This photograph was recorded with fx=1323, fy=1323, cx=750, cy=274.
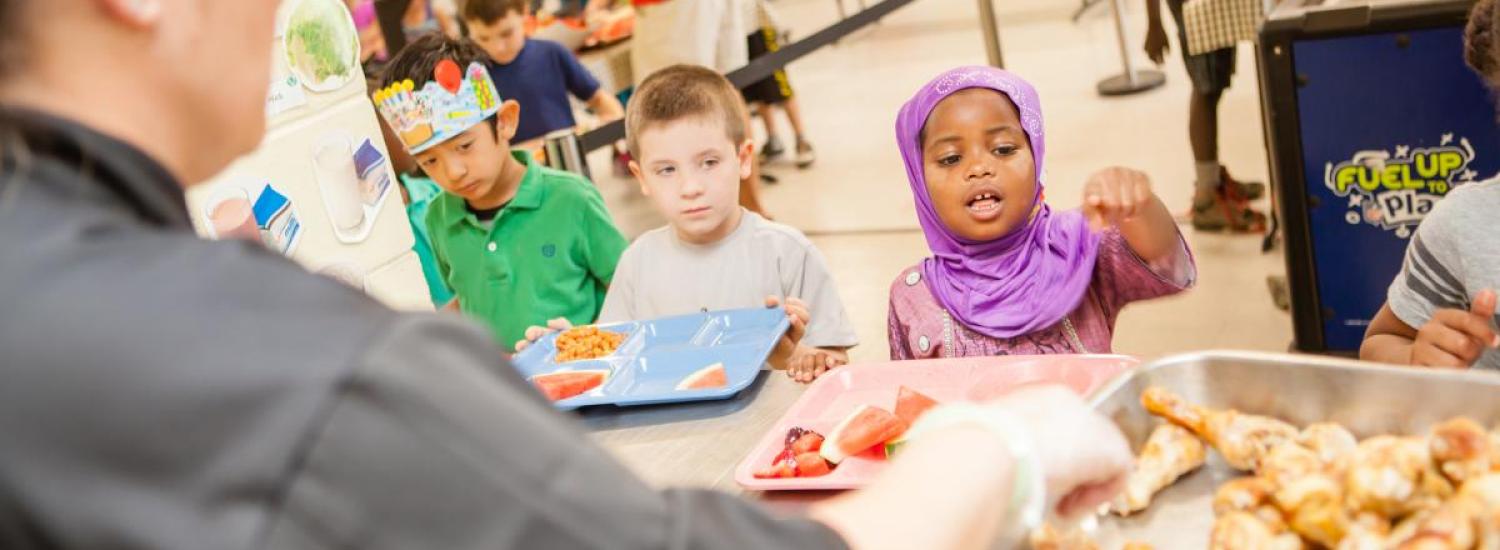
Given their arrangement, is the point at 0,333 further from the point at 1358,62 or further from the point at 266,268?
the point at 1358,62

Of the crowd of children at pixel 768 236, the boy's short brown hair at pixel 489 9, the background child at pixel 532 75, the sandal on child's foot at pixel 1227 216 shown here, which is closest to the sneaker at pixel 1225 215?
the sandal on child's foot at pixel 1227 216

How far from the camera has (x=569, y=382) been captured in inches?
84.4

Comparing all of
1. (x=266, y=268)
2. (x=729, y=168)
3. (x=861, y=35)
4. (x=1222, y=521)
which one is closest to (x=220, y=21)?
(x=266, y=268)

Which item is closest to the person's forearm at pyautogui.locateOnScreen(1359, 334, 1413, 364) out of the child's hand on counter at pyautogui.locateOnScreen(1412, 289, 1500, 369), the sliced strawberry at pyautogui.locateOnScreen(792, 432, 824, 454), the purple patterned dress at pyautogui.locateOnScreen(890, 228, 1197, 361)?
the child's hand on counter at pyautogui.locateOnScreen(1412, 289, 1500, 369)

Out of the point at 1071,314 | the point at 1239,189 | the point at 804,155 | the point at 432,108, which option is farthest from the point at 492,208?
the point at 804,155

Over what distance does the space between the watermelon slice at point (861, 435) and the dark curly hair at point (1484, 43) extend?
3.64 ft

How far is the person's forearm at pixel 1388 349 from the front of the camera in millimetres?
1946

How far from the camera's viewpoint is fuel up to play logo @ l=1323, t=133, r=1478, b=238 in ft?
9.99

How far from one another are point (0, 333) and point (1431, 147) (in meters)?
3.07

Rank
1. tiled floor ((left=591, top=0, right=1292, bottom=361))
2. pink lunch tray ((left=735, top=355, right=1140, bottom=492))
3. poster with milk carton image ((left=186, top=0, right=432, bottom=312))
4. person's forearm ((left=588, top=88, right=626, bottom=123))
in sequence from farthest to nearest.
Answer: person's forearm ((left=588, top=88, right=626, bottom=123)) < tiled floor ((left=591, top=0, right=1292, bottom=361)) < poster with milk carton image ((left=186, top=0, right=432, bottom=312)) < pink lunch tray ((left=735, top=355, right=1140, bottom=492))

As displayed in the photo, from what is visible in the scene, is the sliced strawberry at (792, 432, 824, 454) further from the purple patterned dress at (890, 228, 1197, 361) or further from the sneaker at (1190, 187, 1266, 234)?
the sneaker at (1190, 187, 1266, 234)

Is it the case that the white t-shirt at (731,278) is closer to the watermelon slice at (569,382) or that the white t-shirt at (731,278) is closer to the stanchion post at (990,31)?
the watermelon slice at (569,382)

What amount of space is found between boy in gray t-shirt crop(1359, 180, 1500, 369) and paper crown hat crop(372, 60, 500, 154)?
1938 mm

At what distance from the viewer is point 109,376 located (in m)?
0.75
